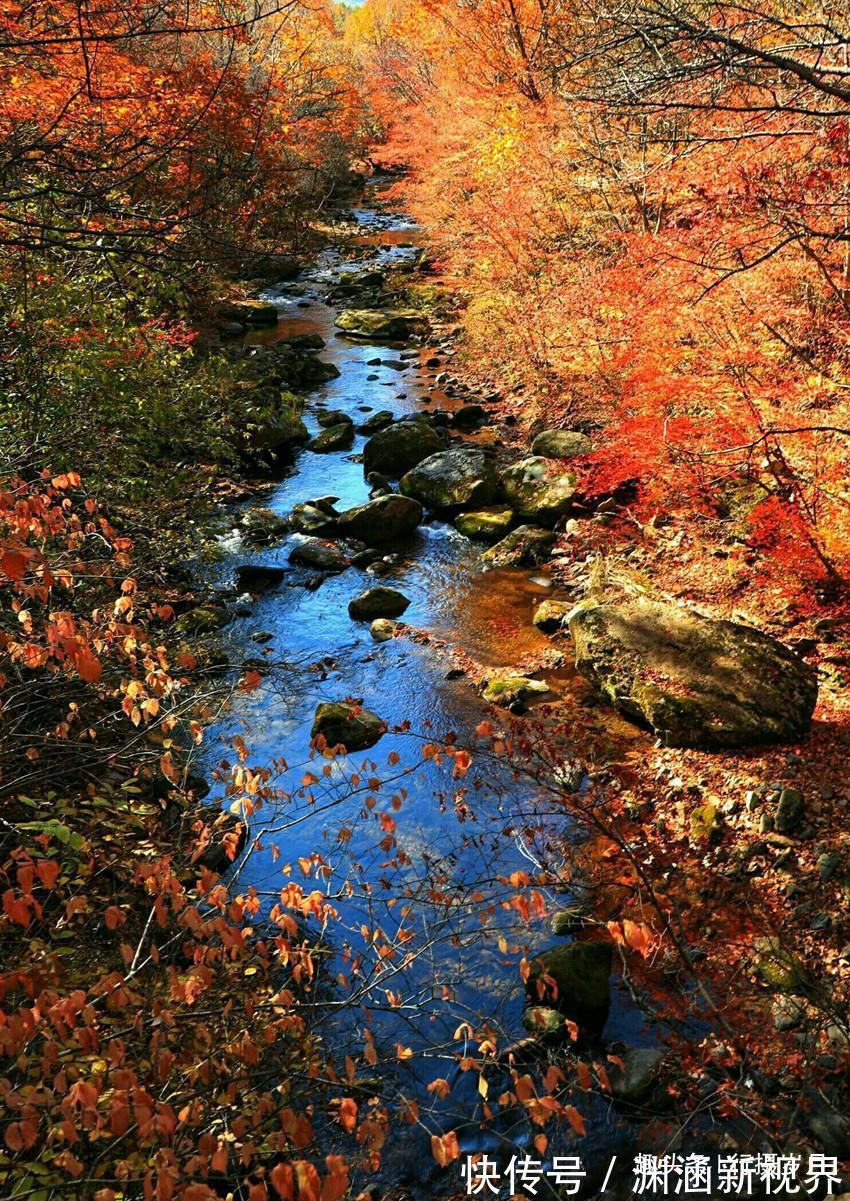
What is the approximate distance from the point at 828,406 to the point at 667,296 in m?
3.27

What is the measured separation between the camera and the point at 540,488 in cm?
1376

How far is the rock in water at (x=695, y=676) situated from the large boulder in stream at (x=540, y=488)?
4342 mm

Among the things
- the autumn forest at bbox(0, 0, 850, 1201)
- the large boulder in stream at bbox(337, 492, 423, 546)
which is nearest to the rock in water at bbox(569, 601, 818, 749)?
the autumn forest at bbox(0, 0, 850, 1201)

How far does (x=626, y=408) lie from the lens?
1302 cm

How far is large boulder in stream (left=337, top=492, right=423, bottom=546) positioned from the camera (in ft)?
43.4

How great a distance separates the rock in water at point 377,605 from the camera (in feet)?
37.0

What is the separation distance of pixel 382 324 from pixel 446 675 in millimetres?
16373

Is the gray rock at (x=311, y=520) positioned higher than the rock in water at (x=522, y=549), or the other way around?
the gray rock at (x=311, y=520)

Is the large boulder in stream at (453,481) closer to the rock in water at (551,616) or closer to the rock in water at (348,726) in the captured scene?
the rock in water at (551,616)

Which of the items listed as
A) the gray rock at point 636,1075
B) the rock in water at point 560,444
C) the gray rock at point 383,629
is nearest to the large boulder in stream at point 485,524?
the rock in water at point 560,444

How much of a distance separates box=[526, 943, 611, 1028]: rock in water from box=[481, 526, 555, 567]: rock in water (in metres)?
7.14

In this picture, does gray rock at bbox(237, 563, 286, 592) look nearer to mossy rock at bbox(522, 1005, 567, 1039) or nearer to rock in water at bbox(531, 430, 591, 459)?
rock in water at bbox(531, 430, 591, 459)

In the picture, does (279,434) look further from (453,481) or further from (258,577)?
(258,577)

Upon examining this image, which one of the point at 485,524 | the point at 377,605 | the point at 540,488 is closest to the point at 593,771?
the point at 377,605
